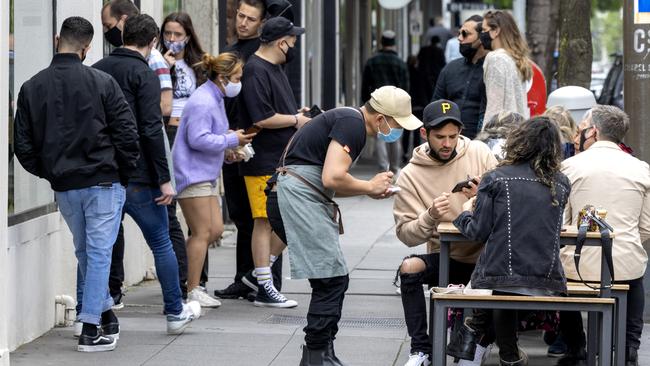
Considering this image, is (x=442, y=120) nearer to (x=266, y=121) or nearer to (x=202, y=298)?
(x=266, y=121)

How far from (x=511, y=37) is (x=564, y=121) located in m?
1.61

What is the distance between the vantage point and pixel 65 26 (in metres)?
7.48

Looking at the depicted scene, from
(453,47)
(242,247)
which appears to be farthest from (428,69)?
(242,247)

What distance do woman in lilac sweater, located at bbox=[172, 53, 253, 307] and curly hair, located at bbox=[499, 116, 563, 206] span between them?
101 inches

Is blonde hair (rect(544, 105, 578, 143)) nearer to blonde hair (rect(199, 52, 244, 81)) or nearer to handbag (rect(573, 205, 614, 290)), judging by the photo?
handbag (rect(573, 205, 614, 290))

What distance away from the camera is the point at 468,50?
10.2 m

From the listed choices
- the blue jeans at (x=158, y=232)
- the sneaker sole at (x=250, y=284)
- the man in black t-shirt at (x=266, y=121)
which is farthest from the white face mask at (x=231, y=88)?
the sneaker sole at (x=250, y=284)

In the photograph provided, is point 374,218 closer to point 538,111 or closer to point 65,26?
point 538,111

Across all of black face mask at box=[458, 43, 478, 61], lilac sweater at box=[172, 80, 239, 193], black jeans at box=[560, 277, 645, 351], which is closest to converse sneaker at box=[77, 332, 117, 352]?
lilac sweater at box=[172, 80, 239, 193]

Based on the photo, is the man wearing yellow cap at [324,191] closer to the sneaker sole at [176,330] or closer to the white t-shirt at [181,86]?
the sneaker sole at [176,330]

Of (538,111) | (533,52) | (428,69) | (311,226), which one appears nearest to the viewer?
(311,226)

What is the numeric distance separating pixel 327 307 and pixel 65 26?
2.07m

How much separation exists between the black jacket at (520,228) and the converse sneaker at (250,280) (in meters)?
3.18

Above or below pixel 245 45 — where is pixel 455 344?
below
